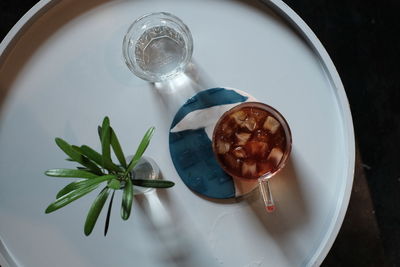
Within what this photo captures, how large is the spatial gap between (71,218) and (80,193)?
0.58 feet

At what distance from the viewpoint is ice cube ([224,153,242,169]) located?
830 millimetres

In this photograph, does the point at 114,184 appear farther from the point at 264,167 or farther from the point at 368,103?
the point at 368,103

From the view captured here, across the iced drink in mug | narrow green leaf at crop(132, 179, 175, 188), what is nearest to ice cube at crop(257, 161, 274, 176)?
the iced drink in mug

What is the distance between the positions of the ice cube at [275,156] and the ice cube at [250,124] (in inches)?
2.2

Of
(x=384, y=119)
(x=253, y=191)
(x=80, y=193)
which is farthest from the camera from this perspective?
(x=384, y=119)

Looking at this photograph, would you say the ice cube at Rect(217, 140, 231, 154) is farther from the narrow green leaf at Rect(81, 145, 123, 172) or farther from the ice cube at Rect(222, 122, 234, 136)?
the narrow green leaf at Rect(81, 145, 123, 172)

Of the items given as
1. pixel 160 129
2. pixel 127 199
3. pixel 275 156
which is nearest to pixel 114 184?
pixel 127 199

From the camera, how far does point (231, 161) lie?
2.74 feet

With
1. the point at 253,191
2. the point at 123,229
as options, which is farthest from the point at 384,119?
the point at 123,229

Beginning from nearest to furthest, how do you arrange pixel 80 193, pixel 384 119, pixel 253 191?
pixel 80 193 → pixel 253 191 → pixel 384 119

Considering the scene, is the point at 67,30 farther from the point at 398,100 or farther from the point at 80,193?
the point at 398,100

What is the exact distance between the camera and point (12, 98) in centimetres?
90

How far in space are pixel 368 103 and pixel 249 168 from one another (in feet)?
2.05

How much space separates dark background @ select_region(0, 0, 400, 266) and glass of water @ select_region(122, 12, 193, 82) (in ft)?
1.72
